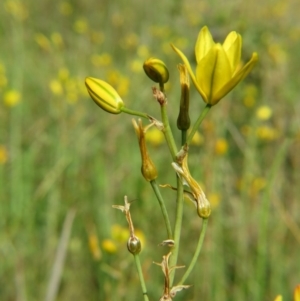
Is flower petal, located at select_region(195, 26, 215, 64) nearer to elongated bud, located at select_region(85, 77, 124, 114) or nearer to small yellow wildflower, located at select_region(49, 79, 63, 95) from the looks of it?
elongated bud, located at select_region(85, 77, 124, 114)

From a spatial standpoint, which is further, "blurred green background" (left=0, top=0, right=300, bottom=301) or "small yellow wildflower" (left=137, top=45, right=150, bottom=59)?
"small yellow wildflower" (left=137, top=45, right=150, bottom=59)

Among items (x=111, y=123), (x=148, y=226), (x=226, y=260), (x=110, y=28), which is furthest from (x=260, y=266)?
(x=110, y=28)

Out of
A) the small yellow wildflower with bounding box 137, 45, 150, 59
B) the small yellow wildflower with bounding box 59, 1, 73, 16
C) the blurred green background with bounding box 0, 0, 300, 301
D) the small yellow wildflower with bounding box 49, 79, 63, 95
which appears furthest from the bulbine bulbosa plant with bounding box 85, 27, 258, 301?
the small yellow wildflower with bounding box 59, 1, 73, 16

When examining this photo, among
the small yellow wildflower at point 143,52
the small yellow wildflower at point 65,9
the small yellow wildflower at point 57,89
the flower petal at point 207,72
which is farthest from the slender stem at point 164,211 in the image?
the small yellow wildflower at point 65,9

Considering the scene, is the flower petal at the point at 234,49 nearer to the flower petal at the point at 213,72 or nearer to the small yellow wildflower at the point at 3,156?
the flower petal at the point at 213,72

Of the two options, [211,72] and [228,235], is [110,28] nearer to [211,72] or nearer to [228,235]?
[228,235]

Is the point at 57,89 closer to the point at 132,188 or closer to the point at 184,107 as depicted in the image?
the point at 132,188

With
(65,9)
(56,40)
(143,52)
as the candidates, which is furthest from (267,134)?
(65,9)

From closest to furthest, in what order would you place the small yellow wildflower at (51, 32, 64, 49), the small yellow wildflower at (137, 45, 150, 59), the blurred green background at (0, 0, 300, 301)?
1. the blurred green background at (0, 0, 300, 301)
2. the small yellow wildflower at (51, 32, 64, 49)
3. the small yellow wildflower at (137, 45, 150, 59)
